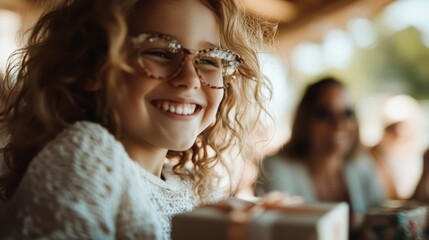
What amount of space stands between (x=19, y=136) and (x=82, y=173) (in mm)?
213

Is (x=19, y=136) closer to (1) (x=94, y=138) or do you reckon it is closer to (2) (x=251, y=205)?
(1) (x=94, y=138)

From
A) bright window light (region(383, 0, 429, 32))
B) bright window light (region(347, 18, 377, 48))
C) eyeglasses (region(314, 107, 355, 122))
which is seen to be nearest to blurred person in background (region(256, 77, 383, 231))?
eyeglasses (region(314, 107, 355, 122))

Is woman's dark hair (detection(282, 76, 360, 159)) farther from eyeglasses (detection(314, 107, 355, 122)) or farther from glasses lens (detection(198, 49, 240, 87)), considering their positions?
glasses lens (detection(198, 49, 240, 87))

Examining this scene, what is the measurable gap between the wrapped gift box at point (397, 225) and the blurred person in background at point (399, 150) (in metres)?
1.46

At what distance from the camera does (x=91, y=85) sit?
71 cm

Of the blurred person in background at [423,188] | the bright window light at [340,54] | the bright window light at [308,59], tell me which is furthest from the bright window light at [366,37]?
the blurred person in background at [423,188]

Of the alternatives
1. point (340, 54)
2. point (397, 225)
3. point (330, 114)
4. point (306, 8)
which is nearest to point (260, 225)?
point (397, 225)

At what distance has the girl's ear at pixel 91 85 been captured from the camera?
702mm

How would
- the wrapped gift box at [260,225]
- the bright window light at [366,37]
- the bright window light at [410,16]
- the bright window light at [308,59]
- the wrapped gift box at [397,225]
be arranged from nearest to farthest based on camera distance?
the wrapped gift box at [260,225] < the wrapped gift box at [397,225] < the bright window light at [308,59] < the bright window light at [410,16] < the bright window light at [366,37]

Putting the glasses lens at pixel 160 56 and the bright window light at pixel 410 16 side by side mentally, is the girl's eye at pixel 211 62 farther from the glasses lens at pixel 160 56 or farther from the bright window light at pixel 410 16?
the bright window light at pixel 410 16

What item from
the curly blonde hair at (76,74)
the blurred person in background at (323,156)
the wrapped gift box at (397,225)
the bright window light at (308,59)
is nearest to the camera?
the curly blonde hair at (76,74)

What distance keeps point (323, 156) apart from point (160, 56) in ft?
4.69

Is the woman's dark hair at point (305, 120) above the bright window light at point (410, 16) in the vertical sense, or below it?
below

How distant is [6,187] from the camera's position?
75cm
